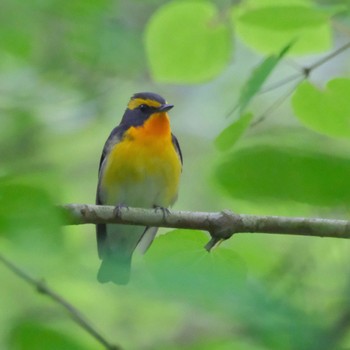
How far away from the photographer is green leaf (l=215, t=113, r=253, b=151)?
160cm

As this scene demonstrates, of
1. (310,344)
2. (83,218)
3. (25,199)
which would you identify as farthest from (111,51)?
(310,344)

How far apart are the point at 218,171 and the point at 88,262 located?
0.45m

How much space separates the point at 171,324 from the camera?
187 inches

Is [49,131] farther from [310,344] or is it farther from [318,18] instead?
[310,344]

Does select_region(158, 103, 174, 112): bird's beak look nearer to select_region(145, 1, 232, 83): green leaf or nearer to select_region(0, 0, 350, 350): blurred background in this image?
select_region(0, 0, 350, 350): blurred background

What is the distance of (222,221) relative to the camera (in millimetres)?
2613

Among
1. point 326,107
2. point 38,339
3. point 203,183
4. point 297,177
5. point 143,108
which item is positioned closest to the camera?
point 38,339

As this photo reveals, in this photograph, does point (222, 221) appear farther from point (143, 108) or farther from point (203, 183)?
point (143, 108)

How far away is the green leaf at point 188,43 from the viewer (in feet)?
7.70

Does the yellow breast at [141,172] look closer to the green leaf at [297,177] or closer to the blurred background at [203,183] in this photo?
the blurred background at [203,183]

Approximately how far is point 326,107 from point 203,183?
2.70 feet

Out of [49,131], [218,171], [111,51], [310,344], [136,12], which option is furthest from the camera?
[136,12]

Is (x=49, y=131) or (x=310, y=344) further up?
(x=49, y=131)

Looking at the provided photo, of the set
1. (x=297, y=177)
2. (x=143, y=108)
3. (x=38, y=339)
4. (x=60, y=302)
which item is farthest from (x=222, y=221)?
(x=143, y=108)
